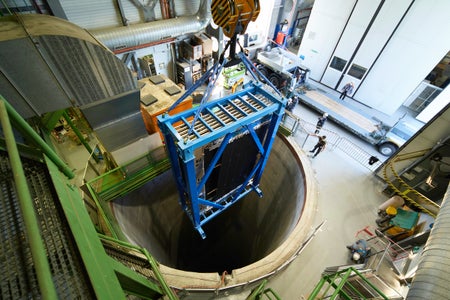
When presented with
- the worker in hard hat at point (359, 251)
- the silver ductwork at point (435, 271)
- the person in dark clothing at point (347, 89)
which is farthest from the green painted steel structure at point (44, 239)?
the person in dark clothing at point (347, 89)

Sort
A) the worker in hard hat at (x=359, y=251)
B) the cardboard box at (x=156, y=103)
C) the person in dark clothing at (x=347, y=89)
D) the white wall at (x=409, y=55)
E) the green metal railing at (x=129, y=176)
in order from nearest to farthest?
the green metal railing at (x=129, y=176) < the cardboard box at (x=156, y=103) < the worker in hard hat at (x=359, y=251) < the white wall at (x=409, y=55) < the person in dark clothing at (x=347, y=89)

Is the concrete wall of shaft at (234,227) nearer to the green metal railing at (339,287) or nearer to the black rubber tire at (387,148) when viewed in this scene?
the green metal railing at (339,287)

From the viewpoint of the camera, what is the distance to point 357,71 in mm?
14641

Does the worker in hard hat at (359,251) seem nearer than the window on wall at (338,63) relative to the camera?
Yes

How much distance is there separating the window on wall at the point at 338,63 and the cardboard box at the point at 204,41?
9.54 metres

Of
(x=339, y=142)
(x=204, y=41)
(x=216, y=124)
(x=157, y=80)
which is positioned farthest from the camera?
(x=204, y=41)

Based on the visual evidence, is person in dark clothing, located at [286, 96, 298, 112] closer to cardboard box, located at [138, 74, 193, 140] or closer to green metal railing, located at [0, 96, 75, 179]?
cardboard box, located at [138, 74, 193, 140]

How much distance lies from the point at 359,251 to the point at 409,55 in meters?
12.0

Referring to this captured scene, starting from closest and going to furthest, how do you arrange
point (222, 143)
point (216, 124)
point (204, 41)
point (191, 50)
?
point (216, 124) → point (222, 143) → point (191, 50) → point (204, 41)

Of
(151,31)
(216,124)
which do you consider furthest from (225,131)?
(151,31)

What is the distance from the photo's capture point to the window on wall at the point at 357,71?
47.0 feet

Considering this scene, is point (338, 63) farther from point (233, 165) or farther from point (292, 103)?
point (233, 165)

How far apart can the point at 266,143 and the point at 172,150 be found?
9.29 feet

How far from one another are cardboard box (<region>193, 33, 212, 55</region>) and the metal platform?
1037 centimetres
